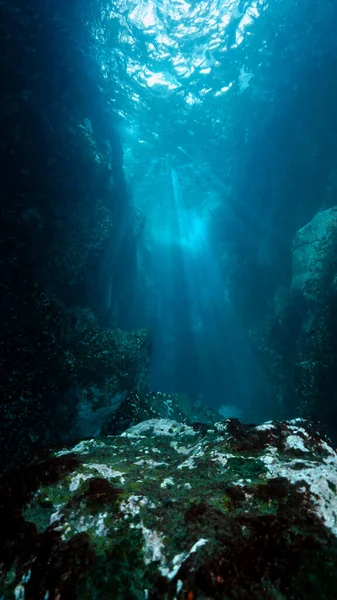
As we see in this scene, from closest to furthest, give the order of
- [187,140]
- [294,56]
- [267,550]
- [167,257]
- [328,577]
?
1. [328,577]
2. [267,550]
3. [294,56]
4. [187,140]
5. [167,257]

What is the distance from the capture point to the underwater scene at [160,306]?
7.29 ft

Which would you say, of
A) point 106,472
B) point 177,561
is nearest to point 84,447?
point 106,472

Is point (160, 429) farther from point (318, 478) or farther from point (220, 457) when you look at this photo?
point (318, 478)

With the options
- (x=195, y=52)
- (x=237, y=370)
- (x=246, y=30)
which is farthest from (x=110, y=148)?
(x=237, y=370)

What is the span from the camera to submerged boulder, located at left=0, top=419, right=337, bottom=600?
1882 millimetres

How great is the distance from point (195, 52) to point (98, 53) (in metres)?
5.41

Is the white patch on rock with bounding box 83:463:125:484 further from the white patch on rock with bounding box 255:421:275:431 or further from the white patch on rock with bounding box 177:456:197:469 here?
the white patch on rock with bounding box 255:421:275:431

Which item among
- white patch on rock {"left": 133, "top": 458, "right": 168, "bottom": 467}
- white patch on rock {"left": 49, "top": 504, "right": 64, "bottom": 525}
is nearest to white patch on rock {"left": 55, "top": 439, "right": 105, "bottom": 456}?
white patch on rock {"left": 133, "top": 458, "right": 168, "bottom": 467}

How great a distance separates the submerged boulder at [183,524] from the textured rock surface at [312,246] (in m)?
14.4

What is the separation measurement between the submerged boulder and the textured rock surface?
14354 mm

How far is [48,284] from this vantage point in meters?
12.7

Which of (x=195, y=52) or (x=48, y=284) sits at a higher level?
(x=195, y=52)

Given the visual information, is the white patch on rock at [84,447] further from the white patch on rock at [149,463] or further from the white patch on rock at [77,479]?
the white patch on rock at [77,479]

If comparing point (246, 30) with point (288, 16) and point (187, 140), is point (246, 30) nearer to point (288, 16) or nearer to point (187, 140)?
point (288, 16)
